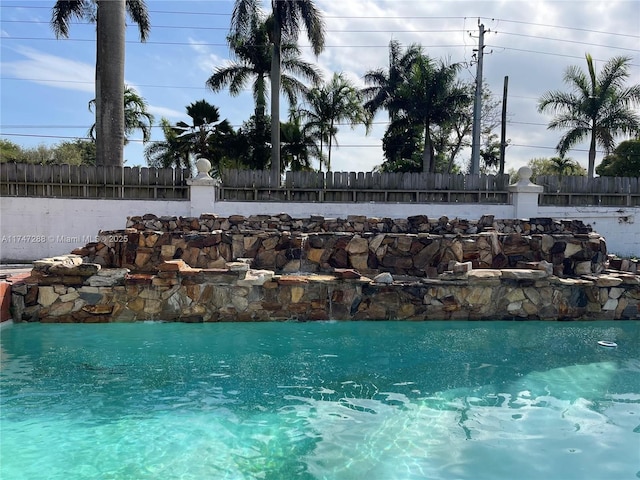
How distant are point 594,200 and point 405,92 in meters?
11.8

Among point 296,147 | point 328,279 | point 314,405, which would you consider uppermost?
point 296,147

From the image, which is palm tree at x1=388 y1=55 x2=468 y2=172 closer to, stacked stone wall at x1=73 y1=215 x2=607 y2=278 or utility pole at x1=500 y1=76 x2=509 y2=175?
utility pole at x1=500 y1=76 x2=509 y2=175

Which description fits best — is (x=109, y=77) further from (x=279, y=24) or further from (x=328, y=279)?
(x=328, y=279)

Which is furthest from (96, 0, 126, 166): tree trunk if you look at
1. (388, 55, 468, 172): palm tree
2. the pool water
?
(388, 55, 468, 172): palm tree

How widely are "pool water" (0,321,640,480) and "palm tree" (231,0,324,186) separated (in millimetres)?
13786

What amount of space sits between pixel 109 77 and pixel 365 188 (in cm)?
1016

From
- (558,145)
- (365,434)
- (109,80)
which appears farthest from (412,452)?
(558,145)

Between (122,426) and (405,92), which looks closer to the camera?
(122,426)

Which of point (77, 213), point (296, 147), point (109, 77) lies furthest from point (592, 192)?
point (109, 77)

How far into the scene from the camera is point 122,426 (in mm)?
4250

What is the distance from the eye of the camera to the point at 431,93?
2328 cm

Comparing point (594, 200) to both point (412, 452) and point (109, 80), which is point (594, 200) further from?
point (109, 80)

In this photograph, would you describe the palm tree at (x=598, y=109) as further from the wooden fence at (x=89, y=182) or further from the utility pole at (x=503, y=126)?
the wooden fence at (x=89, y=182)

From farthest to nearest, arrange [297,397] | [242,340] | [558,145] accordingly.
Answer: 1. [558,145]
2. [242,340]
3. [297,397]
